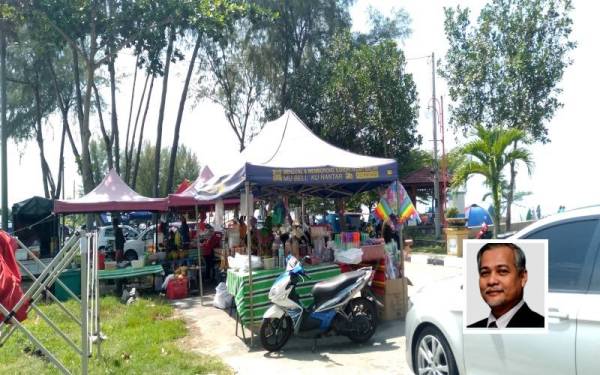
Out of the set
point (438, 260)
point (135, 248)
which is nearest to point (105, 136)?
point (135, 248)

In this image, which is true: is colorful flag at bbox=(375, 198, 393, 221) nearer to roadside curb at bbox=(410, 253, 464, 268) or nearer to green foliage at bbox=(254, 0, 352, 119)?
roadside curb at bbox=(410, 253, 464, 268)

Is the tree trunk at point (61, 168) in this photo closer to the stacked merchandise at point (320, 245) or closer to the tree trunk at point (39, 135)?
the tree trunk at point (39, 135)

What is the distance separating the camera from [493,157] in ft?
49.9

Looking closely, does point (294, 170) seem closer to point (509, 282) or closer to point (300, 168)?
point (300, 168)

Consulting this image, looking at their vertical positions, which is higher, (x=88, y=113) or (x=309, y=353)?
(x=88, y=113)

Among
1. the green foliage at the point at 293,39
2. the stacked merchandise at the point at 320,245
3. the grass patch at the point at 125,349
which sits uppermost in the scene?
the green foliage at the point at 293,39

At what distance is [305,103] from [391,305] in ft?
66.7

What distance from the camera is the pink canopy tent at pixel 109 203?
46.5ft

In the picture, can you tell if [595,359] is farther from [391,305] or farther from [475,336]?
[391,305]

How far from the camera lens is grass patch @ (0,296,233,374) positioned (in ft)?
22.3

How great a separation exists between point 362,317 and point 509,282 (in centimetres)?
389

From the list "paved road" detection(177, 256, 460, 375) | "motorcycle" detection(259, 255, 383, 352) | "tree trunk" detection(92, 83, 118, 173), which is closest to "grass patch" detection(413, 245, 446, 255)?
"paved road" detection(177, 256, 460, 375)


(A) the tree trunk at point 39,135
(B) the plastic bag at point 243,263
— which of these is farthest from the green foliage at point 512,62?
(A) the tree trunk at point 39,135

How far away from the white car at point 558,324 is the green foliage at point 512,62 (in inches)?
664
